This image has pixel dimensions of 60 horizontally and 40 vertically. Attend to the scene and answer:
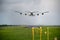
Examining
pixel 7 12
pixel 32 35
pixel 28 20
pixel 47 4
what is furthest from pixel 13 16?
pixel 47 4

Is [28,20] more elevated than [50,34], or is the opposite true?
[28,20]

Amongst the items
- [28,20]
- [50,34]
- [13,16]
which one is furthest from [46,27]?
[13,16]

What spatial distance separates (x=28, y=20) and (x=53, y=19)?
21.8 inches

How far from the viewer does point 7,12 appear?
2982 millimetres

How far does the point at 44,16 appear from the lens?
3027mm

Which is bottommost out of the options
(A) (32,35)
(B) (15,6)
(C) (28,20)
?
(A) (32,35)

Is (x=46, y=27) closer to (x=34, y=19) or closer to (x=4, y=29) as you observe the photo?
(x=34, y=19)

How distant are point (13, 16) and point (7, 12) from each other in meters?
0.15

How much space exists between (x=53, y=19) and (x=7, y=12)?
102 cm

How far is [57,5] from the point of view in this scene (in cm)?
307

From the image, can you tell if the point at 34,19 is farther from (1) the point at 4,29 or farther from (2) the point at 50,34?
(1) the point at 4,29

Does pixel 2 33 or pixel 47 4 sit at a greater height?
pixel 47 4

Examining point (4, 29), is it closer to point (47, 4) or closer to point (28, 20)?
point (28, 20)

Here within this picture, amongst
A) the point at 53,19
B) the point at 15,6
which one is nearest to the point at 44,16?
the point at 53,19
